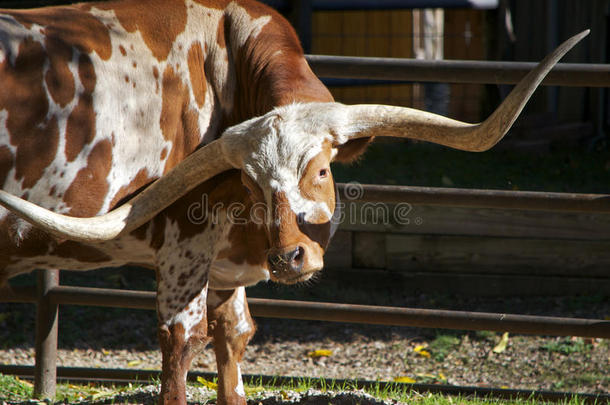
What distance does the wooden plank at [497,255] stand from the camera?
222 inches

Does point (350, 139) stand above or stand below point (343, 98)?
below

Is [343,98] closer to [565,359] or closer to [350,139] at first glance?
[565,359]

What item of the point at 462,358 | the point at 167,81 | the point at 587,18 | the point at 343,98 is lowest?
the point at 462,358

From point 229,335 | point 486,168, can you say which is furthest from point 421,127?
point 486,168

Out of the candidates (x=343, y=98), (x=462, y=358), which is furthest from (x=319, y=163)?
(x=343, y=98)

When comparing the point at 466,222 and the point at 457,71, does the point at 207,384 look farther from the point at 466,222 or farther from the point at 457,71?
the point at 466,222

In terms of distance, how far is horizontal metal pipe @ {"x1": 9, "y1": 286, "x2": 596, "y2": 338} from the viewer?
3.38 m

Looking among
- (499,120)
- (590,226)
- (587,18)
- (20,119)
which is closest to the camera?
(499,120)

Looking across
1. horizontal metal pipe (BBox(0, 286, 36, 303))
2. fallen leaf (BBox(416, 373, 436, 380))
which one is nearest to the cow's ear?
horizontal metal pipe (BBox(0, 286, 36, 303))

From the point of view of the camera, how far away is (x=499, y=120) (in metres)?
2.56

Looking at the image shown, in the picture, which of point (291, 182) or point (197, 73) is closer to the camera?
point (291, 182)

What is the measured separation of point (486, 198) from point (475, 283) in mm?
2602

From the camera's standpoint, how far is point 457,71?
3326 mm

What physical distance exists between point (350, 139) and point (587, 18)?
7.65 m
